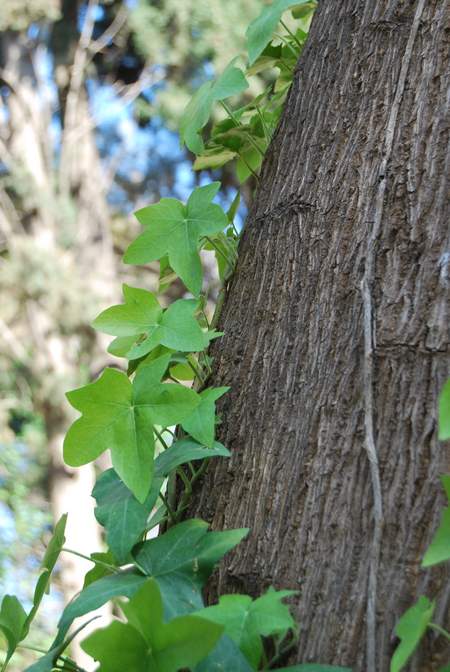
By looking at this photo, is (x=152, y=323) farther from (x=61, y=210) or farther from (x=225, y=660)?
(x=61, y=210)

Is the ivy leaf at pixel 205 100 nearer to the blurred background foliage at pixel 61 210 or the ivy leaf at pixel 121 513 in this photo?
the ivy leaf at pixel 121 513

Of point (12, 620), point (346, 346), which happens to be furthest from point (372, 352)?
point (12, 620)

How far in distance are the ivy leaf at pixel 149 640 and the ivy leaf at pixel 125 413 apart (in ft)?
0.44

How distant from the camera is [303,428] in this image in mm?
557

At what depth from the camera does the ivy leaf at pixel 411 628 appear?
1.40 feet

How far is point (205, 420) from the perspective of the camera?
0.58 metres

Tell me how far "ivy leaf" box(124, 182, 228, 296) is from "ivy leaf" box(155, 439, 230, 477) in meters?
0.15

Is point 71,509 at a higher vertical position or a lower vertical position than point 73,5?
lower

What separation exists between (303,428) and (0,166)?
647cm

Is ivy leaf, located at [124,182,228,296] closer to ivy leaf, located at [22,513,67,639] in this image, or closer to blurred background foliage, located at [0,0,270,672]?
ivy leaf, located at [22,513,67,639]

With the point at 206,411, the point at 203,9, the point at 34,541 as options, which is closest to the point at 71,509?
the point at 34,541

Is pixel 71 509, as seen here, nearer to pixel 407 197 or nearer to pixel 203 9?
pixel 203 9

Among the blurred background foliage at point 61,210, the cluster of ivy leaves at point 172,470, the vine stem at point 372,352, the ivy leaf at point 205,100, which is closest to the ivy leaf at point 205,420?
the cluster of ivy leaves at point 172,470

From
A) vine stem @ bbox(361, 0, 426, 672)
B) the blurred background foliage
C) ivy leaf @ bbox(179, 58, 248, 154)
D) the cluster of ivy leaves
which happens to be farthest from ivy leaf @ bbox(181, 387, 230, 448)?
the blurred background foliage
